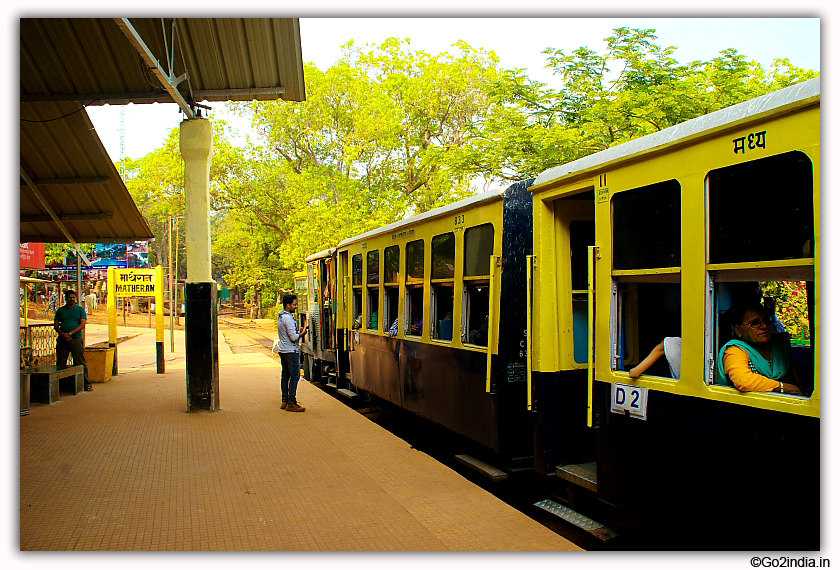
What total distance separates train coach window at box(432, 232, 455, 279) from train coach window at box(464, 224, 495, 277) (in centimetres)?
34

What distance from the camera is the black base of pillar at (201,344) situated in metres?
10.2

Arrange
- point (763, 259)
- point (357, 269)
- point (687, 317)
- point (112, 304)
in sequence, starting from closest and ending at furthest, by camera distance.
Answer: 1. point (763, 259)
2. point (687, 317)
3. point (357, 269)
4. point (112, 304)

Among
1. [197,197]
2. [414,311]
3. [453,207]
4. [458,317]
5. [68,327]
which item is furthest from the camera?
[68,327]

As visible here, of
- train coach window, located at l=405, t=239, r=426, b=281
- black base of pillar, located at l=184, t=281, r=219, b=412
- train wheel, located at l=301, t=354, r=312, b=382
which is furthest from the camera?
train wheel, located at l=301, t=354, r=312, b=382

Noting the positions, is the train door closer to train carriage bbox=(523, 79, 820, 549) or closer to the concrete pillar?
train carriage bbox=(523, 79, 820, 549)

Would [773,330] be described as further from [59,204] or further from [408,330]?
[59,204]

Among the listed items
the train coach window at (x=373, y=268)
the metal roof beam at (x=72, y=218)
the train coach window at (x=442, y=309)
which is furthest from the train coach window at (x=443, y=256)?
the metal roof beam at (x=72, y=218)

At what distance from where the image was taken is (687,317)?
3.99 meters

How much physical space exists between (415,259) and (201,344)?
3.75 meters

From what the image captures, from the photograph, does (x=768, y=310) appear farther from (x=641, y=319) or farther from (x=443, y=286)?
(x=443, y=286)

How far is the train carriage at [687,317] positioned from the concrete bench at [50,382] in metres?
8.87

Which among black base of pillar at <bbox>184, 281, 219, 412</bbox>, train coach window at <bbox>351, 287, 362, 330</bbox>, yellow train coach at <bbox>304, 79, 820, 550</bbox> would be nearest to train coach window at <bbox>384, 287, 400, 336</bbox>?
train coach window at <bbox>351, 287, 362, 330</bbox>

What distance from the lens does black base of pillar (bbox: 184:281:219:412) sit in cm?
1022

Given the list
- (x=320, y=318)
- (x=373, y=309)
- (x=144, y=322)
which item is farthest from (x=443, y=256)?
(x=144, y=322)
